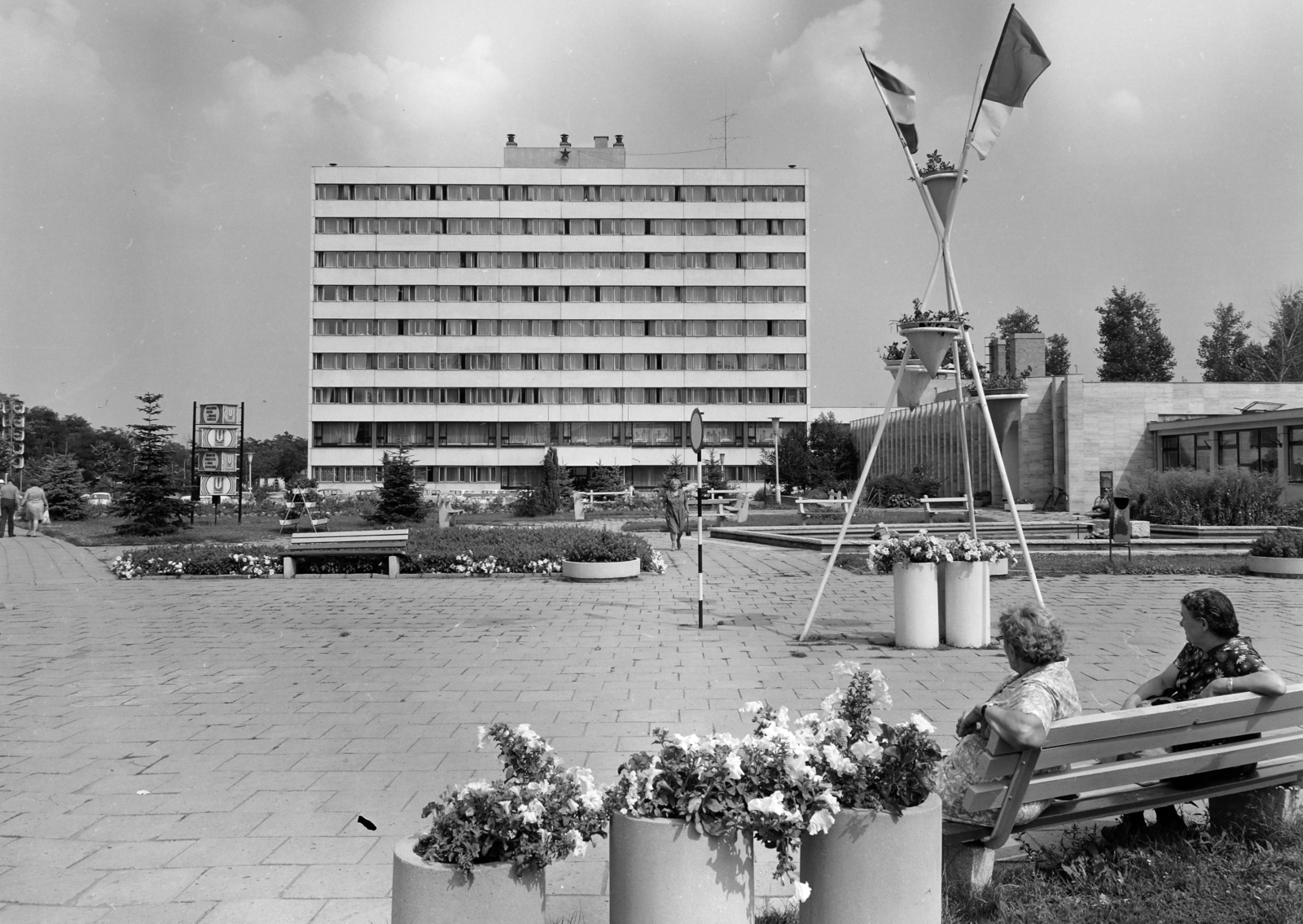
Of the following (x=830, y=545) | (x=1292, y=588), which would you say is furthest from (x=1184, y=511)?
(x=1292, y=588)

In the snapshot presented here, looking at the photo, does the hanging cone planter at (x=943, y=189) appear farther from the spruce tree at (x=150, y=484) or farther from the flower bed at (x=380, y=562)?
the spruce tree at (x=150, y=484)

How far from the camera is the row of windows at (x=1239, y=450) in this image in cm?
3262

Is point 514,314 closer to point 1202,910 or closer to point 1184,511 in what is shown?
point 1184,511

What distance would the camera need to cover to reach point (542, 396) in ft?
249

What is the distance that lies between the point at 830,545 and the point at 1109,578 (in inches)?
262

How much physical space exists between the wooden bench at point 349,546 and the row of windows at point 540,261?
58889mm

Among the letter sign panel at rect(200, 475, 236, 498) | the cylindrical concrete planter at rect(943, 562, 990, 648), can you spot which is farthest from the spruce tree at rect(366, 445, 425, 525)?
the cylindrical concrete planter at rect(943, 562, 990, 648)

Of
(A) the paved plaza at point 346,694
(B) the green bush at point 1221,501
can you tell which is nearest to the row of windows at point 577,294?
(B) the green bush at point 1221,501

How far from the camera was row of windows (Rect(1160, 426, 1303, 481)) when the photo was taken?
32.6 m

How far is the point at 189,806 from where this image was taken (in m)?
5.39

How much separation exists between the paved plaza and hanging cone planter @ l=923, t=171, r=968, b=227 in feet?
14.9

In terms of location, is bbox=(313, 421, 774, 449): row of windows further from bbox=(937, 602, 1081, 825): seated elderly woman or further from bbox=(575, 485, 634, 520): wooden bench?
bbox=(937, 602, 1081, 825): seated elderly woman

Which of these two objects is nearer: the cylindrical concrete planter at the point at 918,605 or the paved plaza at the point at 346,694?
the paved plaza at the point at 346,694

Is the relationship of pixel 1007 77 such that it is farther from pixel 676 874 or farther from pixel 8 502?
pixel 8 502
